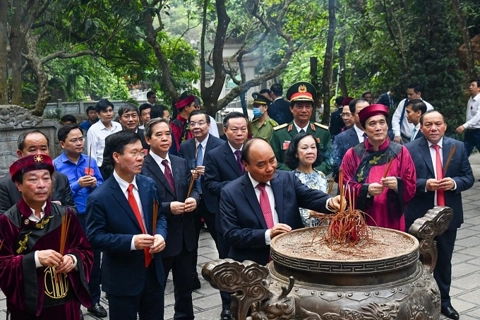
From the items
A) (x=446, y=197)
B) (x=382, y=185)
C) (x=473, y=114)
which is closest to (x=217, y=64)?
(x=473, y=114)

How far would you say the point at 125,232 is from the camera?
3.79 meters

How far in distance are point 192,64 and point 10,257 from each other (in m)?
9.51

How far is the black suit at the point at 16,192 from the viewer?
4191 mm

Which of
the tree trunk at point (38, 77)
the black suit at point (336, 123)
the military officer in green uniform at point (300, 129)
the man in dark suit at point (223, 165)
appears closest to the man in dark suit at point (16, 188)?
the man in dark suit at point (223, 165)

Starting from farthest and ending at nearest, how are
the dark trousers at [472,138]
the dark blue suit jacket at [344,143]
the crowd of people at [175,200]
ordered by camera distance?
the dark trousers at [472,138] < the dark blue suit jacket at [344,143] < the crowd of people at [175,200]

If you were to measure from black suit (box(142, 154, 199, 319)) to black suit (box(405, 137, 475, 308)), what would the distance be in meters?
1.73

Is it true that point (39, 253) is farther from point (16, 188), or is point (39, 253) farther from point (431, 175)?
point (431, 175)

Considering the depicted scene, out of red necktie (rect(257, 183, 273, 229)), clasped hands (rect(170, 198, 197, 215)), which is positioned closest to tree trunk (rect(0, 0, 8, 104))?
clasped hands (rect(170, 198, 197, 215))

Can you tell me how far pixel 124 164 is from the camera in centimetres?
384

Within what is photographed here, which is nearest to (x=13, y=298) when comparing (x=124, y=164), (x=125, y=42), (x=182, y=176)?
(x=124, y=164)

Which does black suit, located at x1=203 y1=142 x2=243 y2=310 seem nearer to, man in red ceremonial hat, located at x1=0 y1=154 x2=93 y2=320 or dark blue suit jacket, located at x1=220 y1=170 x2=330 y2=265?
dark blue suit jacket, located at x1=220 y1=170 x2=330 y2=265

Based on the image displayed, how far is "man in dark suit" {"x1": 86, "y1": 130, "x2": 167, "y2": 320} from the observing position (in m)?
3.70

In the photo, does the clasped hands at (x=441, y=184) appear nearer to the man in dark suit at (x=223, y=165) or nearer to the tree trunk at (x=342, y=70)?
the man in dark suit at (x=223, y=165)

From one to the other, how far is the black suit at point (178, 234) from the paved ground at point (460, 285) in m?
0.46
